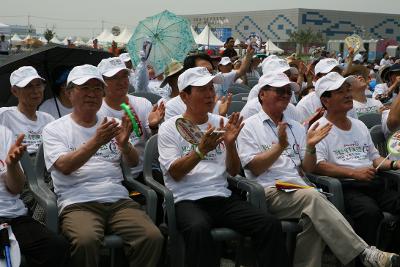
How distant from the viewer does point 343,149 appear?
4.57 m

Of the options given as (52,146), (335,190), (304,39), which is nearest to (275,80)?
(335,190)

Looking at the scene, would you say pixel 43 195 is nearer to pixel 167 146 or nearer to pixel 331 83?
pixel 167 146

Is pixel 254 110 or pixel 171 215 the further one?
pixel 254 110

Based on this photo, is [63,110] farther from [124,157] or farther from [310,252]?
[310,252]

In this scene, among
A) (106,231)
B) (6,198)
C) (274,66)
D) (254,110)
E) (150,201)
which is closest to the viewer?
(6,198)

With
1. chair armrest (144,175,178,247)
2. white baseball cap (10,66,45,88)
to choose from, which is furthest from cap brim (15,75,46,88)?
chair armrest (144,175,178,247)

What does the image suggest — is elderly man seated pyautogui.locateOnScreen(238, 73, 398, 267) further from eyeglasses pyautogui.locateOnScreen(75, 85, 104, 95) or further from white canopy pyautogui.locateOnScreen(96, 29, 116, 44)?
white canopy pyautogui.locateOnScreen(96, 29, 116, 44)

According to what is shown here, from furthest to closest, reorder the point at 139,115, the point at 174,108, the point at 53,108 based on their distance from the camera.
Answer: the point at 53,108
the point at 174,108
the point at 139,115

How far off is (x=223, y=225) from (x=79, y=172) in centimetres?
104

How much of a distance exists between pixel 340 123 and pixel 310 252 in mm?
1296

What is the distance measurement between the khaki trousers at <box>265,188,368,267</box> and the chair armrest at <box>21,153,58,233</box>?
5.19 feet

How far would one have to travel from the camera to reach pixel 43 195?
11.8 feet

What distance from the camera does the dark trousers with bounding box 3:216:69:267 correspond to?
10.4 ft

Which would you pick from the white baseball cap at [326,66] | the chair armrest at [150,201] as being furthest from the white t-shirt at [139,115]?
the white baseball cap at [326,66]
